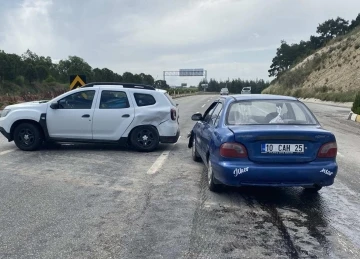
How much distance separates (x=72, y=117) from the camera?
10.1m

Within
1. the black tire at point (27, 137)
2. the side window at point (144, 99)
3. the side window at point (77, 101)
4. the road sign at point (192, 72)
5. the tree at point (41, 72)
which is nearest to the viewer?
the black tire at point (27, 137)

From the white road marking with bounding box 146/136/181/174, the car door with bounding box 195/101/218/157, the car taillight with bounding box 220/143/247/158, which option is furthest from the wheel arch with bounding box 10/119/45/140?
the car taillight with bounding box 220/143/247/158

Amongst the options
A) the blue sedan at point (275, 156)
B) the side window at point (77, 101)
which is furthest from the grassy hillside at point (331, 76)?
the blue sedan at point (275, 156)

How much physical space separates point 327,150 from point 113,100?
5.71 metres

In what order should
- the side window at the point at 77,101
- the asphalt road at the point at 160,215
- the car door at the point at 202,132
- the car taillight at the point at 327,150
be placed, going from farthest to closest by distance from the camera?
the side window at the point at 77,101 < the car door at the point at 202,132 < the car taillight at the point at 327,150 < the asphalt road at the point at 160,215

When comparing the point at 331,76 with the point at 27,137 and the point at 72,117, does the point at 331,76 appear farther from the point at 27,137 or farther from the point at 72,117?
the point at 27,137

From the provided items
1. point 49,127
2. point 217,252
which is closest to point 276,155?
point 217,252

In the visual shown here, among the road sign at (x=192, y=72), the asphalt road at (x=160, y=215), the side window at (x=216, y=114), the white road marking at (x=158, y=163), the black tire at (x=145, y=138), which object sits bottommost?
the white road marking at (x=158, y=163)

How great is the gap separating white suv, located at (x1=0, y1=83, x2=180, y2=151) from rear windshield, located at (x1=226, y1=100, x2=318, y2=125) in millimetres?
3813

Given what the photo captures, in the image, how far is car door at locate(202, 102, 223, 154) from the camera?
22.3 ft

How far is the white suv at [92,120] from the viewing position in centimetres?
1010

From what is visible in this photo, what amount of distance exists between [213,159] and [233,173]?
0.55m

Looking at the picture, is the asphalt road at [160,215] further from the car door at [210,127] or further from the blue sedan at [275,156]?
the car door at [210,127]

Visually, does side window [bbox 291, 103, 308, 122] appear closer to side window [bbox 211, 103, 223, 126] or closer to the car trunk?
the car trunk
